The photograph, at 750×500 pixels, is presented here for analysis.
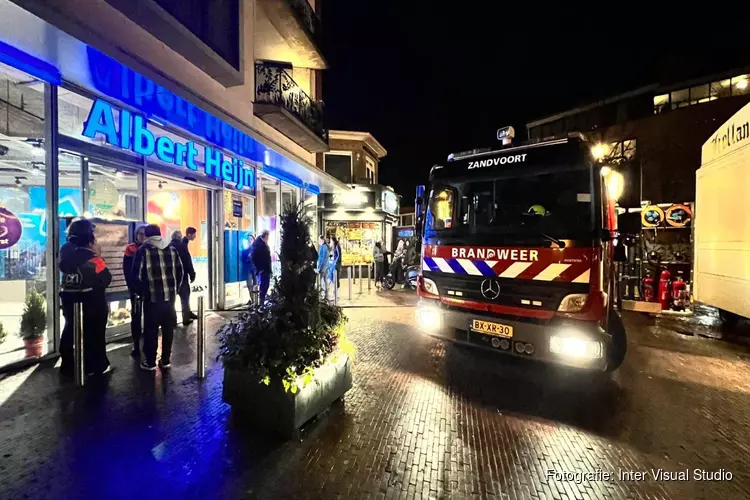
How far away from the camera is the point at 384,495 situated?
3.16m

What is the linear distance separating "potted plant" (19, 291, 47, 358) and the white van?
35.8ft

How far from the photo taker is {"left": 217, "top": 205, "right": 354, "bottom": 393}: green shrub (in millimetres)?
4066

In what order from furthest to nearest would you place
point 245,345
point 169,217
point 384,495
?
point 169,217 → point 245,345 → point 384,495

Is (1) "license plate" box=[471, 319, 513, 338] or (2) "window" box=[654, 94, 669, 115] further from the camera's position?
(2) "window" box=[654, 94, 669, 115]

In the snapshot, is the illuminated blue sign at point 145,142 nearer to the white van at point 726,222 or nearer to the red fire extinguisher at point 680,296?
the white van at point 726,222

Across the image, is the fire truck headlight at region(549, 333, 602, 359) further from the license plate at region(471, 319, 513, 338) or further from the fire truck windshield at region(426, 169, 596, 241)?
the fire truck windshield at region(426, 169, 596, 241)

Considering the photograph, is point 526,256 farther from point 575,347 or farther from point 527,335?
point 575,347

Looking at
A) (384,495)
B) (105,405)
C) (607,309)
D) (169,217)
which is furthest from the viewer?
(169,217)

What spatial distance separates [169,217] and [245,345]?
8.48 metres

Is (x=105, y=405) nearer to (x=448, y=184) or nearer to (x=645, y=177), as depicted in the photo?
(x=448, y=184)

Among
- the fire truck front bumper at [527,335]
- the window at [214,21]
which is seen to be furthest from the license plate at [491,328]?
the window at [214,21]

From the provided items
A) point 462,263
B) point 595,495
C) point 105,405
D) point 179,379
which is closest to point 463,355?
point 462,263

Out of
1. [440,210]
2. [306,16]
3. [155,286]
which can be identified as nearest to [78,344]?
[155,286]

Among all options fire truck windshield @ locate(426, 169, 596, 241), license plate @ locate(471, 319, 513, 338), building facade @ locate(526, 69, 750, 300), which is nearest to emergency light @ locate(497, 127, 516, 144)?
fire truck windshield @ locate(426, 169, 596, 241)
